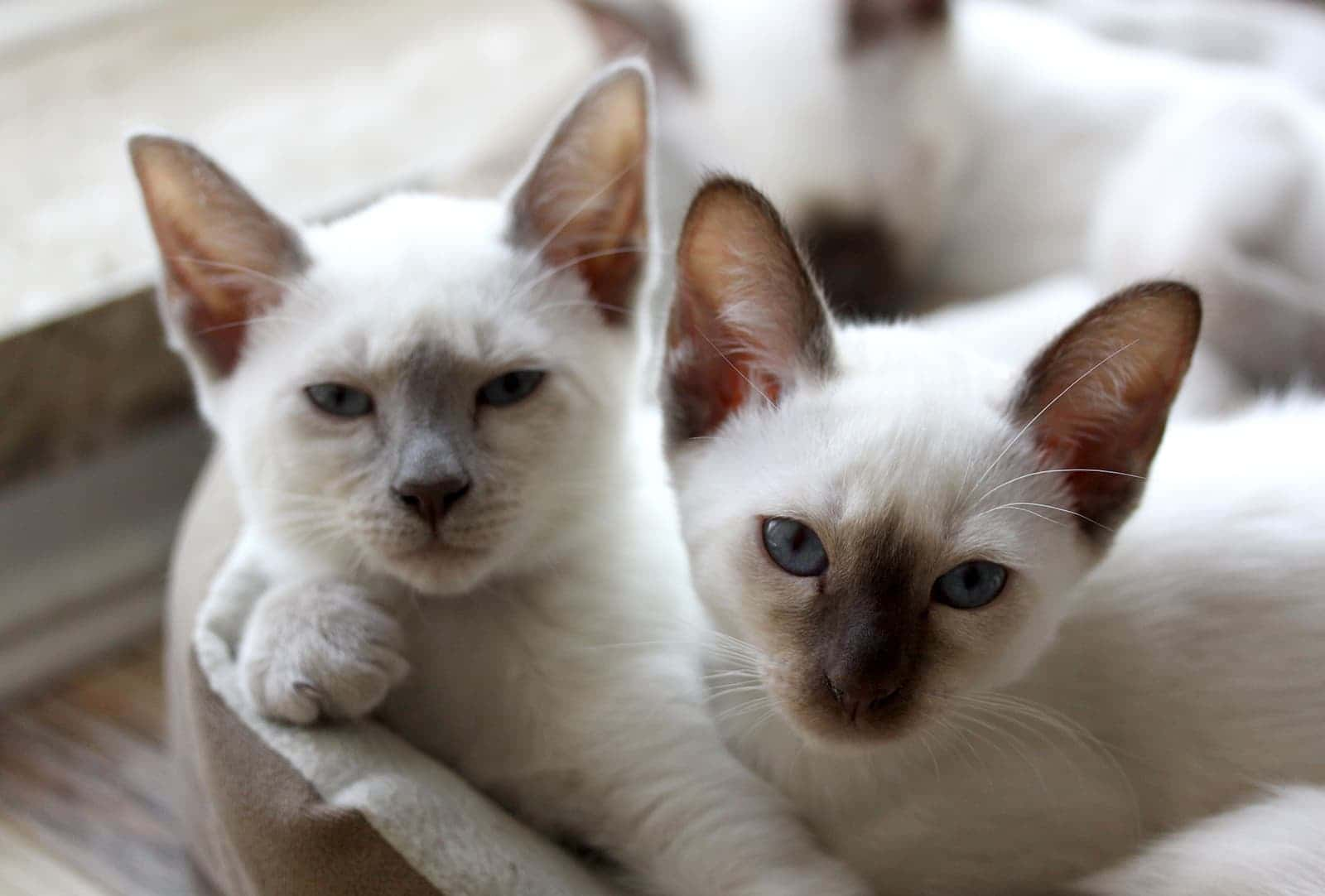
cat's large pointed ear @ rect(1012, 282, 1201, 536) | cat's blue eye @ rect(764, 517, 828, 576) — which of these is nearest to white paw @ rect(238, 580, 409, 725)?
cat's blue eye @ rect(764, 517, 828, 576)

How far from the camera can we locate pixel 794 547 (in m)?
1.12

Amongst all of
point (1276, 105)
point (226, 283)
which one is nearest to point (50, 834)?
point (226, 283)

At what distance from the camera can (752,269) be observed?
1184mm

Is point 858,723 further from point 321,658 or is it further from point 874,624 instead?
point 321,658

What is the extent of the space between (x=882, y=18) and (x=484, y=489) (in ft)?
4.33

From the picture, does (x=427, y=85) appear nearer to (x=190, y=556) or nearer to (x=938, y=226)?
(x=938, y=226)

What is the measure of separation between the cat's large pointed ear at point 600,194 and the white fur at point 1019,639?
263mm

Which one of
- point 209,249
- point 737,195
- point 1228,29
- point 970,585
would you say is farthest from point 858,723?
point 1228,29

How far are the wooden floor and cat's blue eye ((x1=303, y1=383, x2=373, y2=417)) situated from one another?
736 millimetres

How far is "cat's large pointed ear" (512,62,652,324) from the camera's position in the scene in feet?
4.50

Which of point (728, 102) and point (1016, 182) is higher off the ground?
point (1016, 182)

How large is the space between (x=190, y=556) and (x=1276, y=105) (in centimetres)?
179

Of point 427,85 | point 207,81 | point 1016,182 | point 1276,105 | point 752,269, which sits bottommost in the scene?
point 207,81

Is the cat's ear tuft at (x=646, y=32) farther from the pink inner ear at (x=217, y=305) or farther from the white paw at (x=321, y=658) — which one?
the white paw at (x=321, y=658)
